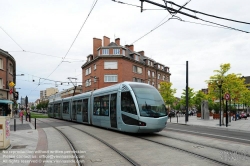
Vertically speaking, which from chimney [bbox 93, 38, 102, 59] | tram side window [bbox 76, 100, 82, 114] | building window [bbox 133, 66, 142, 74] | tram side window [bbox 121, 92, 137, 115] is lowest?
tram side window [bbox 76, 100, 82, 114]

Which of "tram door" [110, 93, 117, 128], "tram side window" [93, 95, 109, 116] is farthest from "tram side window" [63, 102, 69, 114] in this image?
"tram door" [110, 93, 117, 128]

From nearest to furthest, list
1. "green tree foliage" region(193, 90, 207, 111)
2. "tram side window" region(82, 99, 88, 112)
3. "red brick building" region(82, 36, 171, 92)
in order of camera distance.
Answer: "tram side window" region(82, 99, 88, 112) < "red brick building" region(82, 36, 171, 92) < "green tree foliage" region(193, 90, 207, 111)

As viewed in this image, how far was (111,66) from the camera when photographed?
47281 mm

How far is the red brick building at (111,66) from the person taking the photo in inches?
A: 1836

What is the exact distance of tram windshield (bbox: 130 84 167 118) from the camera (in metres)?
11.9

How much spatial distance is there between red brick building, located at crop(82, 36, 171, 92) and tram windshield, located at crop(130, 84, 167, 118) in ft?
99.8

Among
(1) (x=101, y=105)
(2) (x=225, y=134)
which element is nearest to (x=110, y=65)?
(1) (x=101, y=105)

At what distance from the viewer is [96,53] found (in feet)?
170

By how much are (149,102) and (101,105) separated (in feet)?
16.6

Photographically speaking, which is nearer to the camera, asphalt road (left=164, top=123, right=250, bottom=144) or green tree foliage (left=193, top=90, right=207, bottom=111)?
asphalt road (left=164, top=123, right=250, bottom=144)

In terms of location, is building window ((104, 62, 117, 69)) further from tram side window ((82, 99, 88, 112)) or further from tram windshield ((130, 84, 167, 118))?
tram windshield ((130, 84, 167, 118))

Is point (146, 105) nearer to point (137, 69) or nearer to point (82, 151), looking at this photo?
point (82, 151)

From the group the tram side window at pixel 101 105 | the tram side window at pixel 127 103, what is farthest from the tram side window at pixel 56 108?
the tram side window at pixel 127 103

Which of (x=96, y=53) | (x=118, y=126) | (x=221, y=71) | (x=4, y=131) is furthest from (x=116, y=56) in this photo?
(x=4, y=131)
